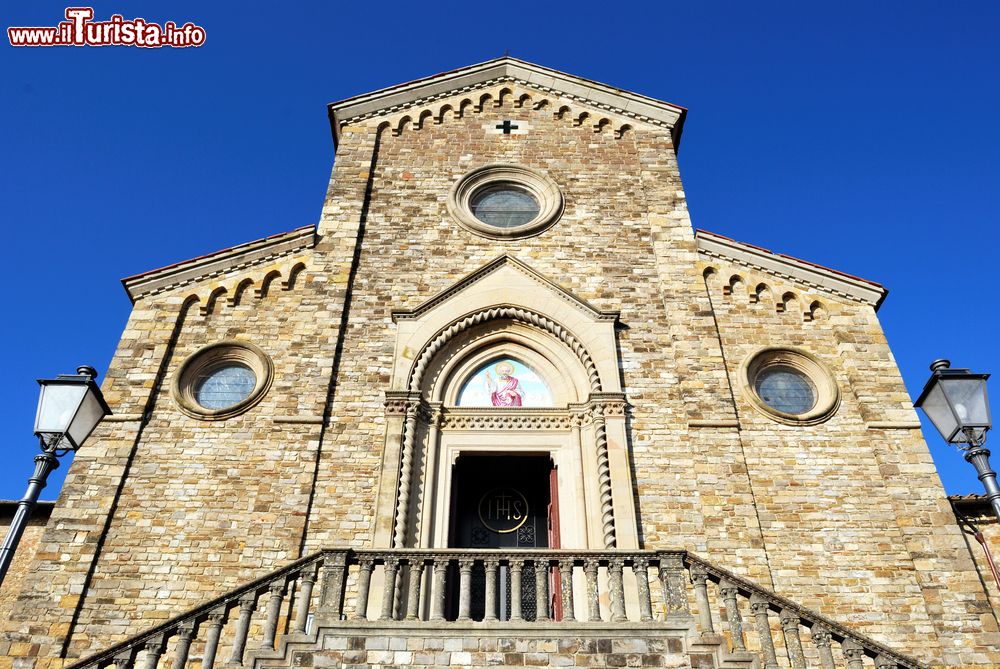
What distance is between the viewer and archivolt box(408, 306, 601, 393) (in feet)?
39.1

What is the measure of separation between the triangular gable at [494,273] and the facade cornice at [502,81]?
4.73 meters

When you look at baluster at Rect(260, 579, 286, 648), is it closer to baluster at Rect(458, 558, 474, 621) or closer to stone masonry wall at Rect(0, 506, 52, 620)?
baluster at Rect(458, 558, 474, 621)

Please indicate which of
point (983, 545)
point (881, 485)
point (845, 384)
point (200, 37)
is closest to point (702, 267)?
point (845, 384)

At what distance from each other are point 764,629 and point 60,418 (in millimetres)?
6761

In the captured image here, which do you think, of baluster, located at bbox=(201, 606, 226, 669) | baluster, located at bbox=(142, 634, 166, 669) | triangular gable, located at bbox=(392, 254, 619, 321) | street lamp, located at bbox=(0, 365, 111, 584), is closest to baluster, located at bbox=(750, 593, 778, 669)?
baluster, located at bbox=(201, 606, 226, 669)

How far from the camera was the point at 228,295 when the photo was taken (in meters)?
12.9

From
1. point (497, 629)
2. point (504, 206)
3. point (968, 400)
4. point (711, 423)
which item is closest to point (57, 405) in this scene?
point (497, 629)

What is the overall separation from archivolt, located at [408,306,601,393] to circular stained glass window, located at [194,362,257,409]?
2.51 m

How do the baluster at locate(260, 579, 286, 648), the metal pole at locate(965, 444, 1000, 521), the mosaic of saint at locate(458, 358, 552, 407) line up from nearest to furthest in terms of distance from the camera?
the metal pole at locate(965, 444, 1000, 521), the baluster at locate(260, 579, 286, 648), the mosaic of saint at locate(458, 358, 552, 407)

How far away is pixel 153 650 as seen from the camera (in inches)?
291

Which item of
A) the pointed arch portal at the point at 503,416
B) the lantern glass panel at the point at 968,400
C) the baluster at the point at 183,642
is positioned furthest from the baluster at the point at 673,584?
the baluster at the point at 183,642

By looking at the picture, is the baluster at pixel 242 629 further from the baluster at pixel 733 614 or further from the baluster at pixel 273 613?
the baluster at pixel 733 614

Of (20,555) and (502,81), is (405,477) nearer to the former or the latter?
(20,555)

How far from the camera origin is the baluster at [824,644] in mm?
7344
